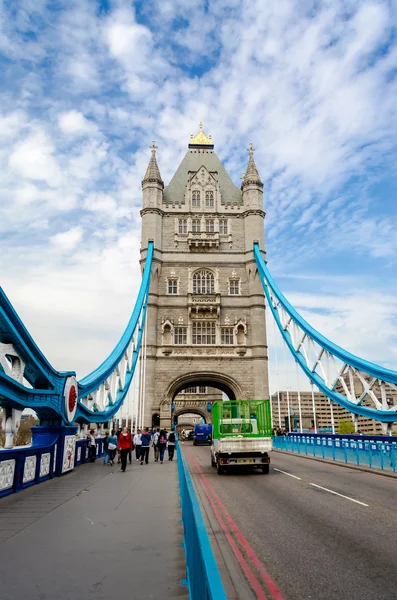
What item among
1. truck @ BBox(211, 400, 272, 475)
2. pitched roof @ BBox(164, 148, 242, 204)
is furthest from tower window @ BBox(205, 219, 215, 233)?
truck @ BBox(211, 400, 272, 475)

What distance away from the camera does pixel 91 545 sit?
5855 millimetres

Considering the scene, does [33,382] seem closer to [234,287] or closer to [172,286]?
[172,286]

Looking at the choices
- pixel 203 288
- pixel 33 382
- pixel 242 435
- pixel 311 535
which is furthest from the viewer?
pixel 203 288

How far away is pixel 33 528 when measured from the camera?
6.79 meters

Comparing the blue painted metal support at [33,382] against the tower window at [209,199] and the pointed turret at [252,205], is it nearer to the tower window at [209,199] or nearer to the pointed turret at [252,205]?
the pointed turret at [252,205]

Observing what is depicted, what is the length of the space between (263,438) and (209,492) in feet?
14.3

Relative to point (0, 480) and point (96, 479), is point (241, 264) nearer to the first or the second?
point (96, 479)

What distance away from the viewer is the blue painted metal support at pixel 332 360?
69.6ft

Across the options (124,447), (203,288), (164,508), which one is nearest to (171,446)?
(124,447)

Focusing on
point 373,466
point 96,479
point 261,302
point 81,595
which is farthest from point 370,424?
point 81,595

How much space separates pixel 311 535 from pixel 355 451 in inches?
505

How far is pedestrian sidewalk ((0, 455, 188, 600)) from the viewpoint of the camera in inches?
173

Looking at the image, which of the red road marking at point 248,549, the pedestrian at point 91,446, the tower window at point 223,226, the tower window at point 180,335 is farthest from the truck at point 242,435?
the tower window at point 223,226

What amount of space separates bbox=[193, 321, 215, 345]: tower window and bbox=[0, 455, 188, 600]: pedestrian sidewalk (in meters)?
28.1
